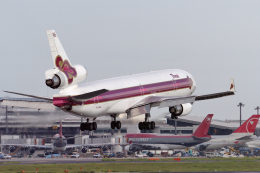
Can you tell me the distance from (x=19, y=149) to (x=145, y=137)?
50460 mm

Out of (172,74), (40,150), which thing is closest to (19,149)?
(40,150)

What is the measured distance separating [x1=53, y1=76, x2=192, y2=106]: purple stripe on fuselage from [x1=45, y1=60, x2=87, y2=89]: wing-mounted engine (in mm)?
2171

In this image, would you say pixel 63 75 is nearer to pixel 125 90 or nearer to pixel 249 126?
pixel 125 90

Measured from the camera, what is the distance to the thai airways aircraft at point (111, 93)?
53.7 meters

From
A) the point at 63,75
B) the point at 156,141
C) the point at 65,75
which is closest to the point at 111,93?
the point at 65,75

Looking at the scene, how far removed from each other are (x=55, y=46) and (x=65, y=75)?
11.2 feet

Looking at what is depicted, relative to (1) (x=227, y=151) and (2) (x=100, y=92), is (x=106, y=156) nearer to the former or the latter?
(1) (x=227, y=151)

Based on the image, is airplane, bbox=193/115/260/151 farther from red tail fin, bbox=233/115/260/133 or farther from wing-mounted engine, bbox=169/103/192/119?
wing-mounted engine, bbox=169/103/192/119

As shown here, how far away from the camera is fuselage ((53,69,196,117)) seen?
56156 mm

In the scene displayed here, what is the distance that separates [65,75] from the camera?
2089 inches

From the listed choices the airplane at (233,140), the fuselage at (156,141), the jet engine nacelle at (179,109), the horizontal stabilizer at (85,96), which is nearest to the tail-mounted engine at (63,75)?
the horizontal stabilizer at (85,96)

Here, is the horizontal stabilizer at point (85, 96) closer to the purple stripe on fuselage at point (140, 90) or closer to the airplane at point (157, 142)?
the purple stripe on fuselage at point (140, 90)

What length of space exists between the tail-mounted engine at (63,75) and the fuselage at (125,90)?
1.30 meters

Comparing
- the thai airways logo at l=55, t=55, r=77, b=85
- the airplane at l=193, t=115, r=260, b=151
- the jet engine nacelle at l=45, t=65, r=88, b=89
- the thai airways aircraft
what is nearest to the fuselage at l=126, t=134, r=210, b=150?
the airplane at l=193, t=115, r=260, b=151
